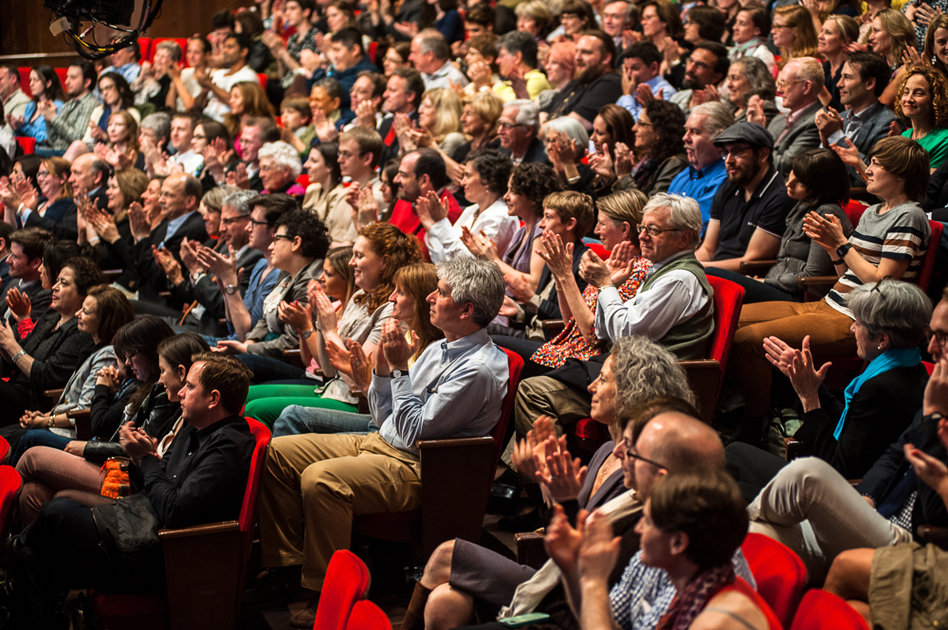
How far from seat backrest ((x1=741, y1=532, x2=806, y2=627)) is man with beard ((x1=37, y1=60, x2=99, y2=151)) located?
295 inches

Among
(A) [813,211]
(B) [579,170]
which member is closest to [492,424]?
(A) [813,211]

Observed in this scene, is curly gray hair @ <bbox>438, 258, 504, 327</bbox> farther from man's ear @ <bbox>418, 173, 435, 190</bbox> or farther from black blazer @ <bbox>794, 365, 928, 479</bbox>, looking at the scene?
man's ear @ <bbox>418, 173, 435, 190</bbox>

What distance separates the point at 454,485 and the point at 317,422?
61cm

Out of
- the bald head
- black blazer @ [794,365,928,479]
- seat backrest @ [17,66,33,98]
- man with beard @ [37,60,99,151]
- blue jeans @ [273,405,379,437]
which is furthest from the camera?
seat backrest @ [17,66,33,98]

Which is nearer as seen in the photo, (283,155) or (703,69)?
(703,69)

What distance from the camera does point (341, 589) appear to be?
194 centimetres

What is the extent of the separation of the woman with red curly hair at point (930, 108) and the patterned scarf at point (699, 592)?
2.85 meters

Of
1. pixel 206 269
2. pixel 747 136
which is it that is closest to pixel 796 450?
pixel 747 136

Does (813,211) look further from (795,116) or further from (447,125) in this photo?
(447,125)

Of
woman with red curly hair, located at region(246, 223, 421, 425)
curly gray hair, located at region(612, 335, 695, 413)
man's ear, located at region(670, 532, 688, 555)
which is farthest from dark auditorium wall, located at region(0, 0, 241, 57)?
man's ear, located at region(670, 532, 688, 555)

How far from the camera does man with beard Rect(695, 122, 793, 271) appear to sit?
388cm

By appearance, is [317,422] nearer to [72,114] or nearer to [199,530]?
[199,530]

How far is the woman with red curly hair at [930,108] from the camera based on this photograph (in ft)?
12.7

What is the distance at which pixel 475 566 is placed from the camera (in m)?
2.18
